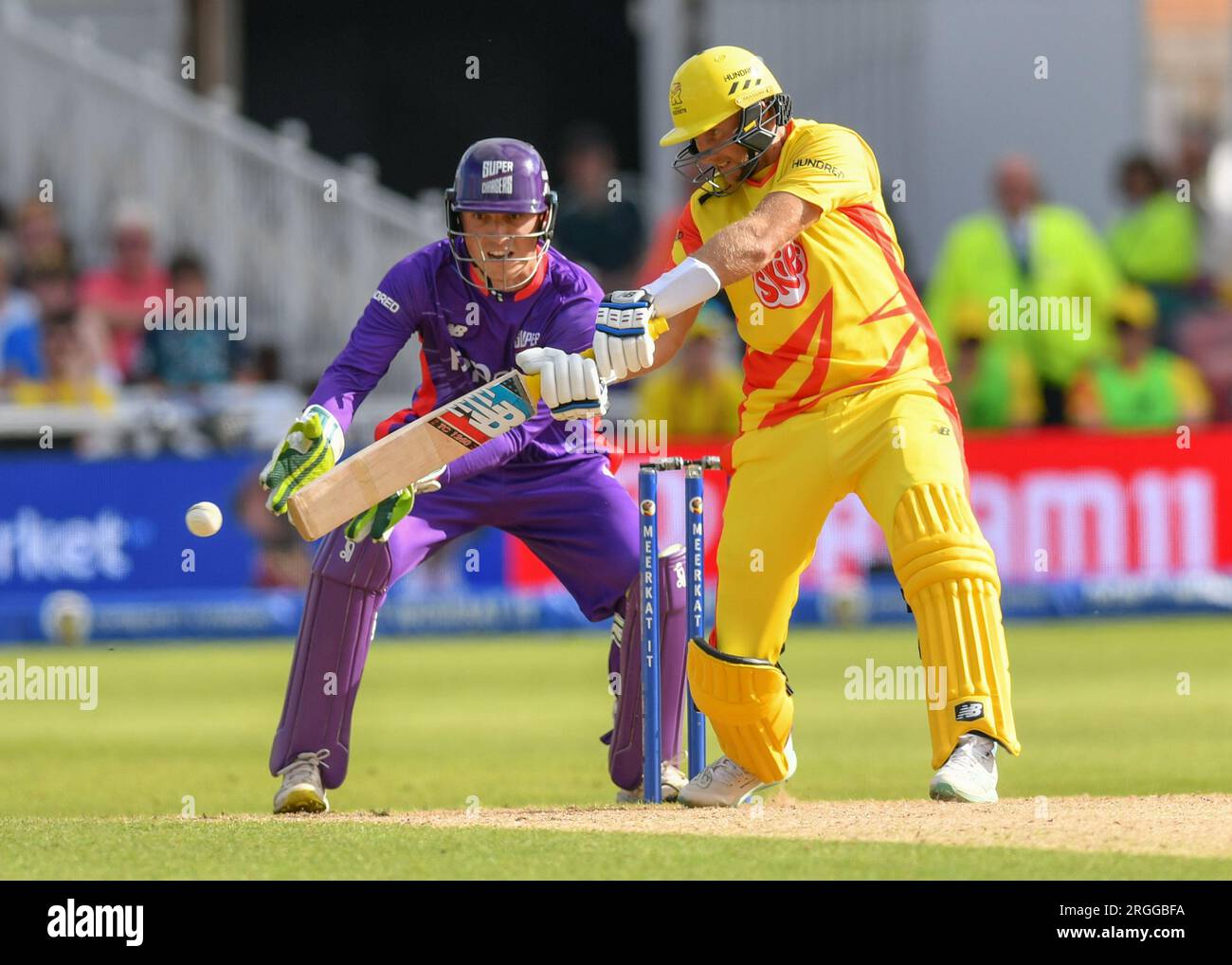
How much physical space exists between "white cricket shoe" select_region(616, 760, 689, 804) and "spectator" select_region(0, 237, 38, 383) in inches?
351

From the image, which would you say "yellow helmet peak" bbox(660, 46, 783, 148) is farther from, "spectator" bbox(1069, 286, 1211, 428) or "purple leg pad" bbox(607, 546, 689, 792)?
"spectator" bbox(1069, 286, 1211, 428)

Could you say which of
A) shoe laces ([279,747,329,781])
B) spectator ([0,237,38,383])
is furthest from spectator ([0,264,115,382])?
shoe laces ([279,747,329,781])

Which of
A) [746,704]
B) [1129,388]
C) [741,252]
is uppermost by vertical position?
[1129,388]

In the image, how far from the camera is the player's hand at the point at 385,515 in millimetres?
7277

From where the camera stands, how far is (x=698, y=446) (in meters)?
15.0

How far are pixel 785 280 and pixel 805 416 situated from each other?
16.9 inches

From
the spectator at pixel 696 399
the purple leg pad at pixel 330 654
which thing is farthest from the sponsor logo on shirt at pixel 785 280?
the spectator at pixel 696 399

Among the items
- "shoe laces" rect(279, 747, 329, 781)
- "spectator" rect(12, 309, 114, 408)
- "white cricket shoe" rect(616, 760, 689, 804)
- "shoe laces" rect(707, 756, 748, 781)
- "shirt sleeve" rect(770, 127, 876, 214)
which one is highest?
"spectator" rect(12, 309, 114, 408)

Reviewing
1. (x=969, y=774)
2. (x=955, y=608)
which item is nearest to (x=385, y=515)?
(x=955, y=608)

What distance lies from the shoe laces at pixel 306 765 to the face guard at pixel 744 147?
88.7 inches

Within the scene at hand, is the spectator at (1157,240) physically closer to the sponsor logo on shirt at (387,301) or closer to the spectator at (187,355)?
the spectator at (187,355)

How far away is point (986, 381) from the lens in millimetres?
15570

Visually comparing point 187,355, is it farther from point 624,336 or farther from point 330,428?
point 624,336

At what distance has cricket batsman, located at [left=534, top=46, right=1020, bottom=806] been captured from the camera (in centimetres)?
682
